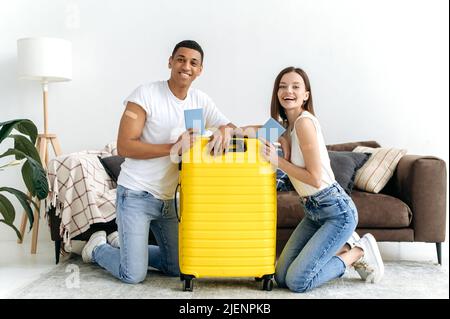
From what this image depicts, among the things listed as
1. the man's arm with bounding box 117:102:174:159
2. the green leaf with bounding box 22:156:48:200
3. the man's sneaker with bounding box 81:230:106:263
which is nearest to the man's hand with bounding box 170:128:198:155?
the man's arm with bounding box 117:102:174:159

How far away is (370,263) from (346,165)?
0.88m

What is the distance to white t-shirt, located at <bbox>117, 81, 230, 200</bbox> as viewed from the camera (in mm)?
2336

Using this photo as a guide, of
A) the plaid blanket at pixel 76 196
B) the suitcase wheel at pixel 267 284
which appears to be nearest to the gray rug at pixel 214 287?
the suitcase wheel at pixel 267 284

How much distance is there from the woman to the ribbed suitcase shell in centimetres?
11

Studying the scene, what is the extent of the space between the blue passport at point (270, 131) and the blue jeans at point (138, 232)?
53cm

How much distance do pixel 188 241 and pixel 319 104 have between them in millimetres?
2041

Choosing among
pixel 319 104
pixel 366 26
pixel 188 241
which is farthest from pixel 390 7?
pixel 188 241

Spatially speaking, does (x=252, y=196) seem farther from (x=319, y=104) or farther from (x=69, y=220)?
(x=319, y=104)

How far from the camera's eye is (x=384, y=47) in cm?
389

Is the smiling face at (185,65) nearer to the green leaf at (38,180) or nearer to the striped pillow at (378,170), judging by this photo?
the green leaf at (38,180)

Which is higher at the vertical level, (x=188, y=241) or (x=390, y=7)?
(x=390, y=7)

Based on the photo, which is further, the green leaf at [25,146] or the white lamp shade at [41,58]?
the white lamp shade at [41,58]

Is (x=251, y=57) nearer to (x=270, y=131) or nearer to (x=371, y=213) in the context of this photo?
(x=371, y=213)

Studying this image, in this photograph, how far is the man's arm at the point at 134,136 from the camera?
2.28m
